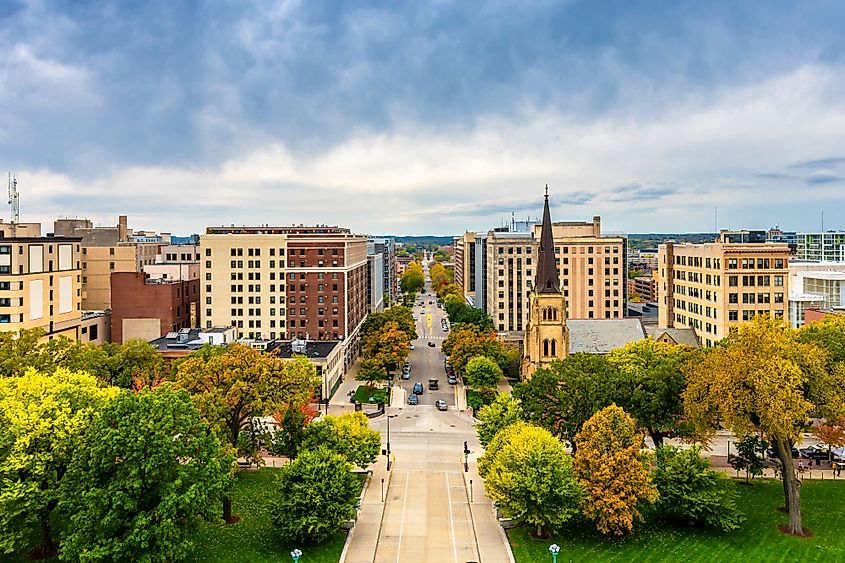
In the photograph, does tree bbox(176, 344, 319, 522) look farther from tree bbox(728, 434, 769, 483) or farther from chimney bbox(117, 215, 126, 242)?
chimney bbox(117, 215, 126, 242)

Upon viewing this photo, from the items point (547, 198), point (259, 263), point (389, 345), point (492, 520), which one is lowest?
point (492, 520)

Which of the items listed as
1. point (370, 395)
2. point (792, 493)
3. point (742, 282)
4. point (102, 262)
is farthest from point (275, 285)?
point (792, 493)

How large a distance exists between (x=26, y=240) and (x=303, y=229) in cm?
5761

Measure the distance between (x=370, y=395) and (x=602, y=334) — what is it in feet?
116

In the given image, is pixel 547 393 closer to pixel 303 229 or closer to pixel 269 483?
pixel 269 483

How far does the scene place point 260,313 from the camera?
10512 cm

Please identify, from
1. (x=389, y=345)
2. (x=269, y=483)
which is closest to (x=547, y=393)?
(x=269, y=483)

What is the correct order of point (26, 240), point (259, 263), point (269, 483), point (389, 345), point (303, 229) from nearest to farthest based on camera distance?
point (269, 483)
point (26, 240)
point (389, 345)
point (259, 263)
point (303, 229)

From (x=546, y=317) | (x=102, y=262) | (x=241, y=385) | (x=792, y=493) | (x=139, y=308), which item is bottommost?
(x=792, y=493)

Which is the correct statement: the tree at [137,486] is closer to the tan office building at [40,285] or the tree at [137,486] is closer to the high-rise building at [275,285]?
the tan office building at [40,285]

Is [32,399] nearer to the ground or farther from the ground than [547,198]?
nearer to the ground

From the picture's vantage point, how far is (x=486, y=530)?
4475 cm

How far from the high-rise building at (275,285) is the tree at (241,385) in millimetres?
54394

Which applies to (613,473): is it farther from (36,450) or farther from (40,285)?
(40,285)
